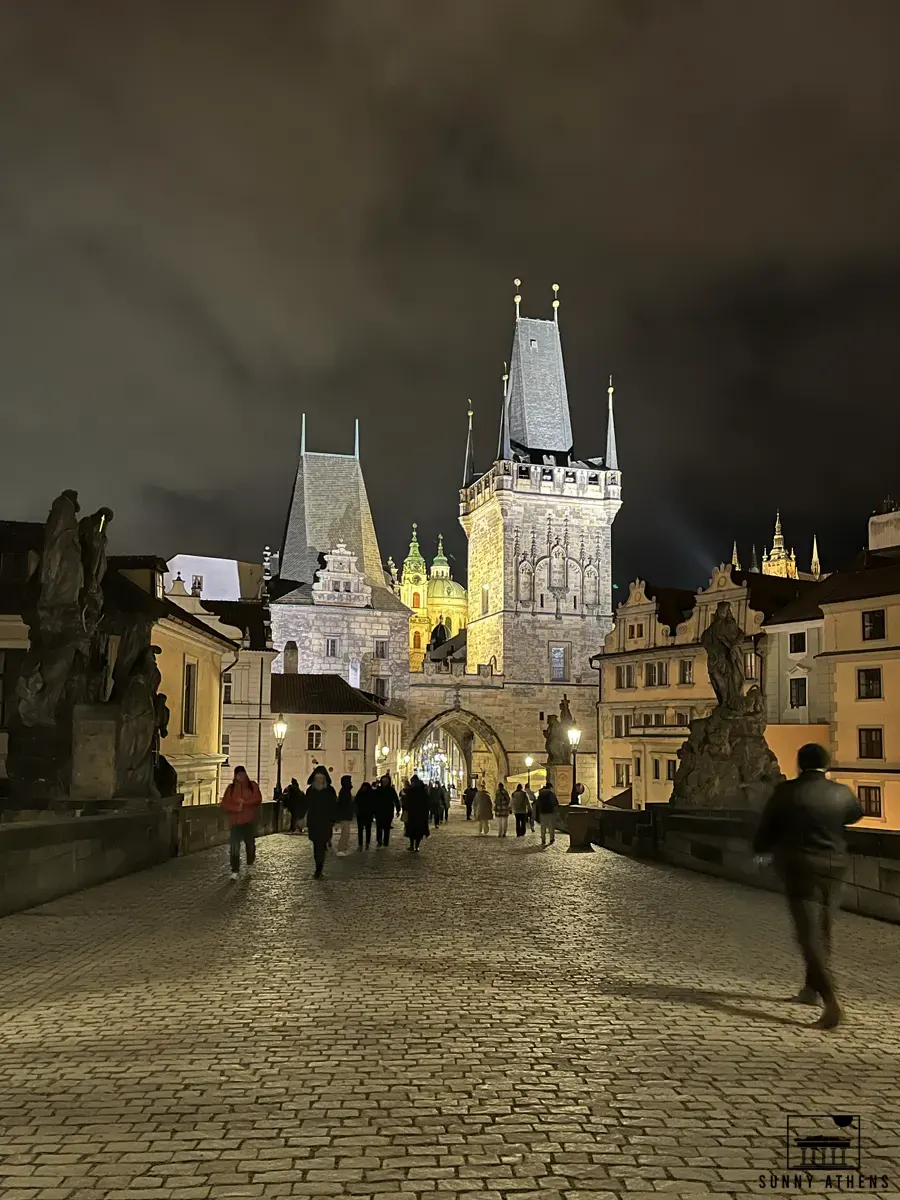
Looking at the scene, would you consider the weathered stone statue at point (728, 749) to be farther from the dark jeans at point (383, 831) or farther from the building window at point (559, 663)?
the building window at point (559, 663)

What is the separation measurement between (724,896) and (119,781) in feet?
26.7

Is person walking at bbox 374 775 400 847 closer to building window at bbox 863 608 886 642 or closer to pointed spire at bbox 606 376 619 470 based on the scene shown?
building window at bbox 863 608 886 642

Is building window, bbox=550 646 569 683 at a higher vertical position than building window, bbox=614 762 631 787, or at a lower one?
higher

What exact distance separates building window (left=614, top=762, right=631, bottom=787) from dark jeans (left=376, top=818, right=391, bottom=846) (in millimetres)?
32718

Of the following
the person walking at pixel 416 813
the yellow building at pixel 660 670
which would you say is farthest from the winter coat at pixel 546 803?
the yellow building at pixel 660 670

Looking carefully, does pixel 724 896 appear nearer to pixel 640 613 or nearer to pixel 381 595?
pixel 640 613

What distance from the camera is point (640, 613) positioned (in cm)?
5288

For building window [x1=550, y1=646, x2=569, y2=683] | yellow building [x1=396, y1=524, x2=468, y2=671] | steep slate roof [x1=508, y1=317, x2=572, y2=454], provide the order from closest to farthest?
building window [x1=550, y1=646, x2=569, y2=683] < steep slate roof [x1=508, y1=317, x2=572, y2=454] < yellow building [x1=396, y1=524, x2=468, y2=671]

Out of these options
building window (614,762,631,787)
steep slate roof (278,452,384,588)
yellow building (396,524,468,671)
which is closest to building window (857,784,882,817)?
building window (614,762,631,787)

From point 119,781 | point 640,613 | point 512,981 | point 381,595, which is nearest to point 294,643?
point 381,595

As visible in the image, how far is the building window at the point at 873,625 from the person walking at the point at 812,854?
101 ft

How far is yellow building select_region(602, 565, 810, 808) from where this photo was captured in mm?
46438

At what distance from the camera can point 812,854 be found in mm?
7137

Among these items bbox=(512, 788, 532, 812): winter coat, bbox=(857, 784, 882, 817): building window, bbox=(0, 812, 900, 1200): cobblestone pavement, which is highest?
bbox=(0, 812, 900, 1200): cobblestone pavement
